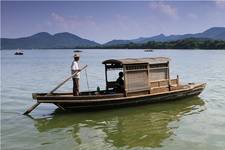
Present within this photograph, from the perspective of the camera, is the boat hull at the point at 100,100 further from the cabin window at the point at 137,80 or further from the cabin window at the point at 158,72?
the cabin window at the point at 158,72

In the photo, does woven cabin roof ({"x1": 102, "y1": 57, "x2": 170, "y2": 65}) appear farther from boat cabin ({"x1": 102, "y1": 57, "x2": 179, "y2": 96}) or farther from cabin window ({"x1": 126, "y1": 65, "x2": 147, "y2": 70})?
cabin window ({"x1": 126, "y1": 65, "x2": 147, "y2": 70})

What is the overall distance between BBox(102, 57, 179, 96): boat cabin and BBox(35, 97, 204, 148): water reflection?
36.3 inches

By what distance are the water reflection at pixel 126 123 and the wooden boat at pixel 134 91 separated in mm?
443

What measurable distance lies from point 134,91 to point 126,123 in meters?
2.83

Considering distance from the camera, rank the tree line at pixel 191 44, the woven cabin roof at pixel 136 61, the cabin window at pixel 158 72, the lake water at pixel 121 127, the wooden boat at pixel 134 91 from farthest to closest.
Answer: the tree line at pixel 191 44, the cabin window at pixel 158 72, the woven cabin roof at pixel 136 61, the wooden boat at pixel 134 91, the lake water at pixel 121 127

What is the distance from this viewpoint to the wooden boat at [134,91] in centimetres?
1636

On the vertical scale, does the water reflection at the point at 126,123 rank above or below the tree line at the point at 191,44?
below

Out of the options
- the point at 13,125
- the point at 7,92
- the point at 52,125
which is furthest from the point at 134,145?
the point at 7,92

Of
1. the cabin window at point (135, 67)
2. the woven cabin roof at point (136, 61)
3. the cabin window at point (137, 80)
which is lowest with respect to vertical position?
the cabin window at point (137, 80)

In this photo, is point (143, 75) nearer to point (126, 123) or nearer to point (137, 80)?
point (137, 80)

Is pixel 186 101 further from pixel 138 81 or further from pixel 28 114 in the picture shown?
pixel 28 114

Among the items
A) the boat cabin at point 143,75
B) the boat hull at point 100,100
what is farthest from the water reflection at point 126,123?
the boat cabin at point 143,75

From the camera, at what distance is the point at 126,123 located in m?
15.3

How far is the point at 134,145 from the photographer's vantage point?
1212 cm
